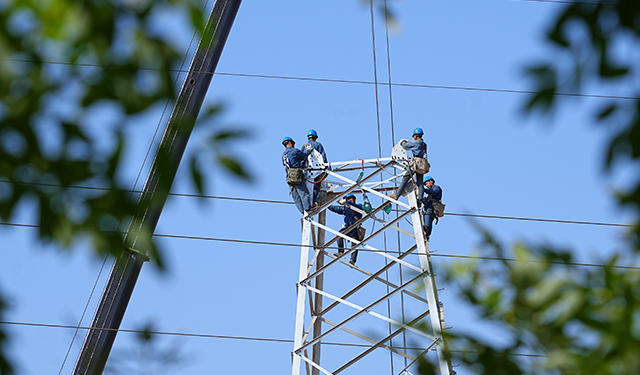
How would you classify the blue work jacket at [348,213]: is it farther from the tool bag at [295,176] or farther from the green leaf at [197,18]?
the green leaf at [197,18]

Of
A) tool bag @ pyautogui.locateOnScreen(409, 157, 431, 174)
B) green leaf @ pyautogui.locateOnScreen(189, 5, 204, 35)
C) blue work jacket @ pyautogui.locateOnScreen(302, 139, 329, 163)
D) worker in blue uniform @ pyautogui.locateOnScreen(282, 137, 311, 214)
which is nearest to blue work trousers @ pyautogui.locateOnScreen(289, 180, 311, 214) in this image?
worker in blue uniform @ pyautogui.locateOnScreen(282, 137, 311, 214)

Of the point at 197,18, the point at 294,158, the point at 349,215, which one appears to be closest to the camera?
the point at 197,18

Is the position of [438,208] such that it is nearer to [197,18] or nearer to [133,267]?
[133,267]

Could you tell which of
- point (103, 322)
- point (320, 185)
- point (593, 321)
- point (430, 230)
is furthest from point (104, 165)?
point (430, 230)

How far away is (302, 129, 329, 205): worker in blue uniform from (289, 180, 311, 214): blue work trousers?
0.13 meters

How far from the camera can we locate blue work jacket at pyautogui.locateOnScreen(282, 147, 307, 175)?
34.8 feet

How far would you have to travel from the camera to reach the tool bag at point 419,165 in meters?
10.0

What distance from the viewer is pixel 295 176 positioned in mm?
10227

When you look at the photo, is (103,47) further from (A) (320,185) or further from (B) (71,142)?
(A) (320,185)

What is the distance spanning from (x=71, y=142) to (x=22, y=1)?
10.7 inches

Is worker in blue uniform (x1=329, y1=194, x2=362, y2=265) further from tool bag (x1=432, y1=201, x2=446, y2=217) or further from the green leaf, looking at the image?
the green leaf

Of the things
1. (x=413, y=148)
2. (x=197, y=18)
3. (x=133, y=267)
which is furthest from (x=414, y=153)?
(x=197, y=18)

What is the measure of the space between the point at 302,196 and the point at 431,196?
8.64 ft

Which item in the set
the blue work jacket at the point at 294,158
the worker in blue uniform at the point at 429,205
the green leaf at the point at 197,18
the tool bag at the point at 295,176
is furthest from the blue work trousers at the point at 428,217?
the green leaf at the point at 197,18
